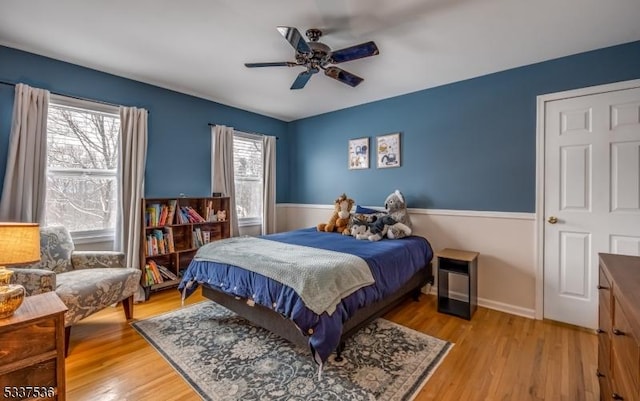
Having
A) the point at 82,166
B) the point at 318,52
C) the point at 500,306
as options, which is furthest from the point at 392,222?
the point at 82,166

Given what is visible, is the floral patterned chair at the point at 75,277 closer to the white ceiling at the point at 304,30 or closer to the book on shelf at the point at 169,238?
the book on shelf at the point at 169,238

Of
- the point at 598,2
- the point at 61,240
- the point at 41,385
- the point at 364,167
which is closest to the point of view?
the point at 41,385

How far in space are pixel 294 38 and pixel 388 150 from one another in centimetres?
227

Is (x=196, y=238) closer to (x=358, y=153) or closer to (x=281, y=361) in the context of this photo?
(x=281, y=361)

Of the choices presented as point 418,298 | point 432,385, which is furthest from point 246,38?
point 418,298

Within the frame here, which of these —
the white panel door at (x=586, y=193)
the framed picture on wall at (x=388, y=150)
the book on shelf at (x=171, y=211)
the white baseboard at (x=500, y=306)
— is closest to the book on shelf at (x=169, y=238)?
the book on shelf at (x=171, y=211)

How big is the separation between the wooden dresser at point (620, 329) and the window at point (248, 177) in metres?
4.09

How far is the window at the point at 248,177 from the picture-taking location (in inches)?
177

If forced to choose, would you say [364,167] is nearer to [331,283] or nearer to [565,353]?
[331,283]

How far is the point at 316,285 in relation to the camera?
1907 mm

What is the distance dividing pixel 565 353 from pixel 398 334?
1237mm

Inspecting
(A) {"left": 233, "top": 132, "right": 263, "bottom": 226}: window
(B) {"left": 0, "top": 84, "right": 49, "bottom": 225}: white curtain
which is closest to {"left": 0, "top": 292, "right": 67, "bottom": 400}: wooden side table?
(B) {"left": 0, "top": 84, "right": 49, "bottom": 225}: white curtain

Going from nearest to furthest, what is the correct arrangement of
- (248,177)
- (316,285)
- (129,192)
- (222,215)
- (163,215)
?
(316,285) < (129,192) < (163,215) < (222,215) < (248,177)

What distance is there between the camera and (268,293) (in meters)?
2.07
